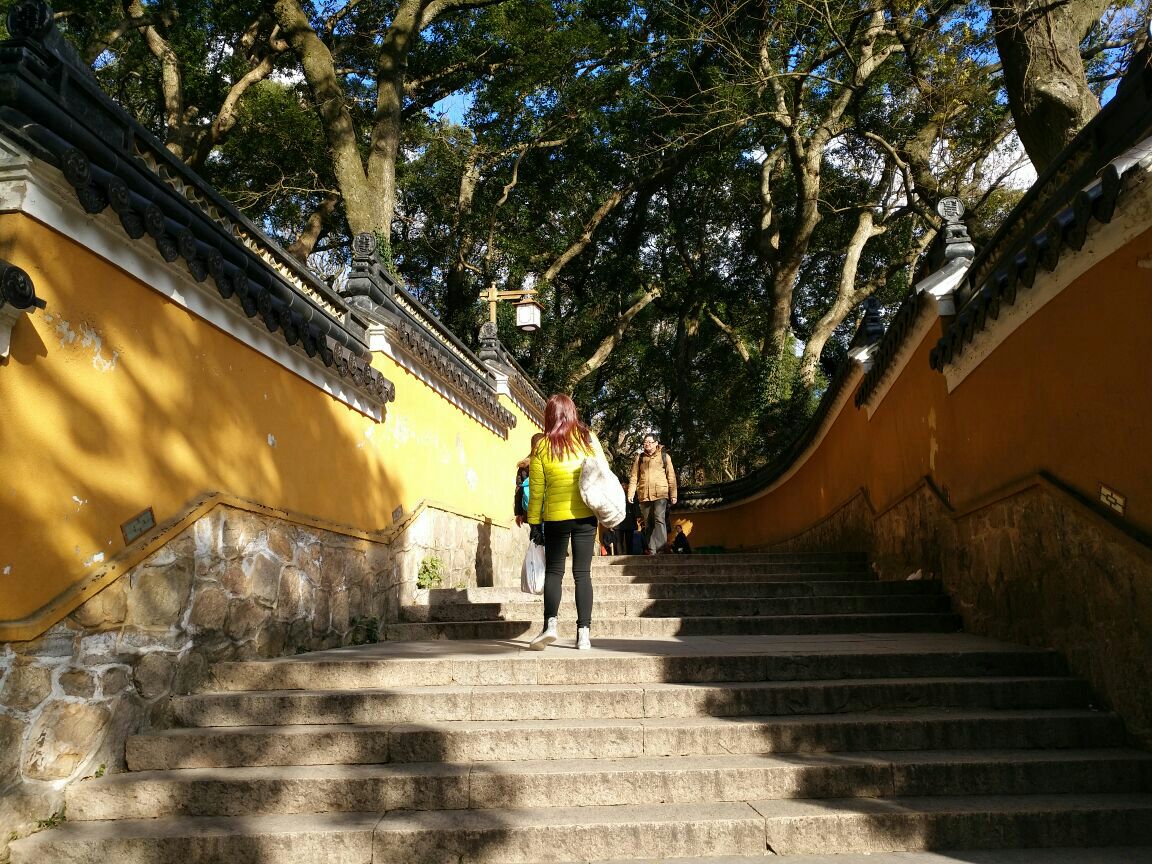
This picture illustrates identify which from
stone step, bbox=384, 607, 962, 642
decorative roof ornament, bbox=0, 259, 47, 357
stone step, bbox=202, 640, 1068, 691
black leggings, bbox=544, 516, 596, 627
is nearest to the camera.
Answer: decorative roof ornament, bbox=0, 259, 47, 357

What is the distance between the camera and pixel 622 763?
367cm

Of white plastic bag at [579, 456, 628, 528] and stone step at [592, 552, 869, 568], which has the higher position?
white plastic bag at [579, 456, 628, 528]

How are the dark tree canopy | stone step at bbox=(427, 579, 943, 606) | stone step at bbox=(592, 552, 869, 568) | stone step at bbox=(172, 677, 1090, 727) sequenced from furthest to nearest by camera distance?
the dark tree canopy
stone step at bbox=(592, 552, 869, 568)
stone step at bbox=(427, 579, 943, 606)
stone step at bbox=(172, 677, 1090, 727)

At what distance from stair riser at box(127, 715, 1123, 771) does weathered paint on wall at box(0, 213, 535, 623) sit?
1022 mm

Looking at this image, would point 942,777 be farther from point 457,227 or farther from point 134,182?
point 457,227

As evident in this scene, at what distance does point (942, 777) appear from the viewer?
11.7 feet

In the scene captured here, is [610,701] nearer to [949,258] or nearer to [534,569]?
[534,569]

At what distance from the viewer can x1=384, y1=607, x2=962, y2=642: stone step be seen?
606 centimetres

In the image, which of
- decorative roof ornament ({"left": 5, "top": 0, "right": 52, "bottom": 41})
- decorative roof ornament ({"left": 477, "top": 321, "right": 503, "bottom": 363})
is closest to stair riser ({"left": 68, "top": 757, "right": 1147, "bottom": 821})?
decorative roof ornament ({"left": 5, "top": 0, "right": 52, "bottom": 41})

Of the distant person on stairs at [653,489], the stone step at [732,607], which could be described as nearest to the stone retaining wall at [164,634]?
the stone step at [732,607]

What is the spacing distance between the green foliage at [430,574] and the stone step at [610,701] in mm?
3474

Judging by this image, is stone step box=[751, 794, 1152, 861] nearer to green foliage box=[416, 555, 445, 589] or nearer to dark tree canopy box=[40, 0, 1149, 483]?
green foliage box=[416, 555, 445, 589]

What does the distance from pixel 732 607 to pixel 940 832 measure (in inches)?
136

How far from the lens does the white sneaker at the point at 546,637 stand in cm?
524
